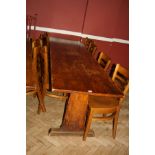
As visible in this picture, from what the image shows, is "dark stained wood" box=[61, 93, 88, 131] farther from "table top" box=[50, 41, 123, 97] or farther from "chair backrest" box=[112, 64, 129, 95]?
"chair backrest" box=[112, 64, 129, 95]

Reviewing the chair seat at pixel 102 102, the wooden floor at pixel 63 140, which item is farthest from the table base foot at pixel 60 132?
the chair seat at pixel 102 102

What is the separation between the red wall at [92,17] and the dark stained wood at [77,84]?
245cm

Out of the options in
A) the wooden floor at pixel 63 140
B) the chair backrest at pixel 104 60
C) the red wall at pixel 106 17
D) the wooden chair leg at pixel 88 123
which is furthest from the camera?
the red wall at pixel 106 17

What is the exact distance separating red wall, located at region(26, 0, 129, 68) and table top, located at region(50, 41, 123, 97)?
217 cm

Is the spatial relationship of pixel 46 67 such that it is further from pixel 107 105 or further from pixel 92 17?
pixel 92 17

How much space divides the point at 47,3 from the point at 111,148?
151 inches

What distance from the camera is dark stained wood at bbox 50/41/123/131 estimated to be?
6.73 ft

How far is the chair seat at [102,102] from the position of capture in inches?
93.7

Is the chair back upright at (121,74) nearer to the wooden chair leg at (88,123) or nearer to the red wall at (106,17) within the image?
the wooden chair leg at (88,123)

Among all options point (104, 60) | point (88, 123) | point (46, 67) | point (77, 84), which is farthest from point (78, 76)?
point (104, 60)

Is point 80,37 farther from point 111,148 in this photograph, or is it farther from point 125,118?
point 111,148
